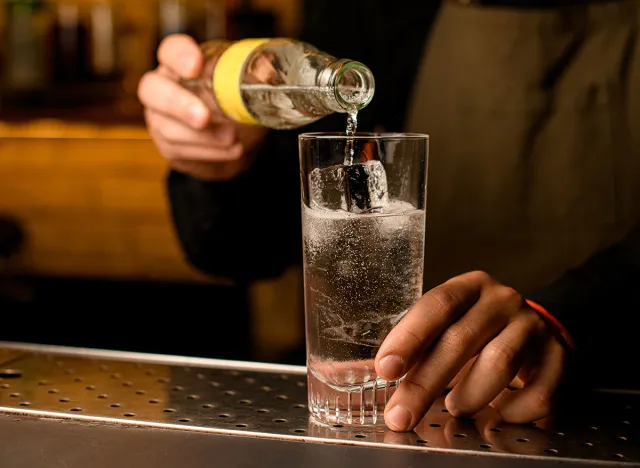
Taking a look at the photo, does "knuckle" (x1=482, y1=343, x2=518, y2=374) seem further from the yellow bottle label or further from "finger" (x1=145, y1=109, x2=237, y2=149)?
"finger" (x1=145, y1=109, x2=237, y2=149)

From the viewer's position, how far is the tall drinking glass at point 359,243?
96 cm

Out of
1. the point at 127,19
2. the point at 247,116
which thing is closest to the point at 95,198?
the point at 127,19

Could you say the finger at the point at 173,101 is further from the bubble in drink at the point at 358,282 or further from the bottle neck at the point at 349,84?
the bubble in drink at the point at 358,282

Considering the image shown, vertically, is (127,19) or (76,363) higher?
(127,19)

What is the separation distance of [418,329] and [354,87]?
1.13 ft

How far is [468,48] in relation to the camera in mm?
2113

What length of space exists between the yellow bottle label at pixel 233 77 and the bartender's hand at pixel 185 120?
0.51 ft

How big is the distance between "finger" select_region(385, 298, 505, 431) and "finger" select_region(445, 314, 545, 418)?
0.08 feet

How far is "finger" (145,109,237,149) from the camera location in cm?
152

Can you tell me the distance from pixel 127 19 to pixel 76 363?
2.28 metres

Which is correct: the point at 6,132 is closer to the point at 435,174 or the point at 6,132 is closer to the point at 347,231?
the point at 435,174

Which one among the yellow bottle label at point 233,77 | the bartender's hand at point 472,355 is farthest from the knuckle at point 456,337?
the yellow bottle label at point 233,77

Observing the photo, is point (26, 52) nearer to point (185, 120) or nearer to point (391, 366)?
point (185, 120)

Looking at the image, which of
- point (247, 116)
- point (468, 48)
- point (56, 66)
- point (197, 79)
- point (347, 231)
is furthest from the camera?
point (56, 66)
